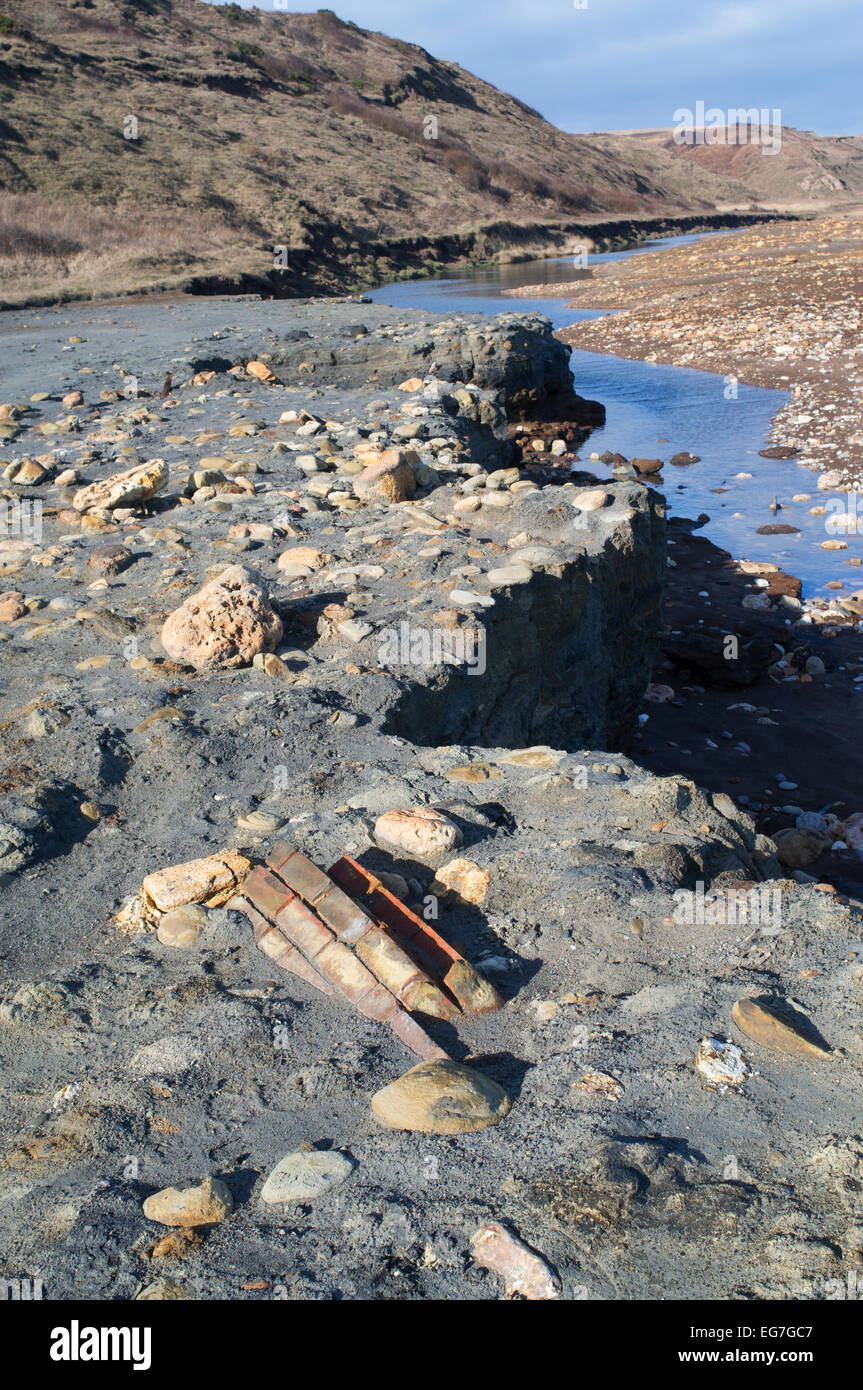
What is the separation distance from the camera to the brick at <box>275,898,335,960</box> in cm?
234

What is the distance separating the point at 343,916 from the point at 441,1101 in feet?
1.97

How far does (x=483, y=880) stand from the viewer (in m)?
2.66

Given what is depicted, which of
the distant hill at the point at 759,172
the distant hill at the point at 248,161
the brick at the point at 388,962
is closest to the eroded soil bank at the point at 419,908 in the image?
the brick at the point at 388,962

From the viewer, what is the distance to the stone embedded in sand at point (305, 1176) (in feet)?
5.65

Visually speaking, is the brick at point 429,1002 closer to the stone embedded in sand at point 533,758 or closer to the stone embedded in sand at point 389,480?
the stone embedded in sand at point 533,758

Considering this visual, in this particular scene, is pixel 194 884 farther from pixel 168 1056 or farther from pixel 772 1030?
pixel 772 1030

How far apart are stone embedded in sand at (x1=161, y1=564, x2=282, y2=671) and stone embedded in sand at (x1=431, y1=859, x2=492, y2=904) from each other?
1638 millimetres

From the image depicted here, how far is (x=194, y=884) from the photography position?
2588 mm

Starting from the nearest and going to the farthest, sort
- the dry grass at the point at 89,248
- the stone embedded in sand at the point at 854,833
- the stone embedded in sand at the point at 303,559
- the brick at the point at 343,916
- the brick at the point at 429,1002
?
1. the brick at the point at 429,1002
2. the brick at the point at 343,916
3. the stone embedded in sand at the point at 303,559
4. the stone embedded in sand at the point at 854,833
5. the dry grass at the point at 89,248

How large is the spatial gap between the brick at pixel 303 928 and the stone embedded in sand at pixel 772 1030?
0.98m

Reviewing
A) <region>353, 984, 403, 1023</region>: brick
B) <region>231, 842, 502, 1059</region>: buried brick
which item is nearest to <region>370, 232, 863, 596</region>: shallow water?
<region>231, 842, 502, 1059</region>: buried brick

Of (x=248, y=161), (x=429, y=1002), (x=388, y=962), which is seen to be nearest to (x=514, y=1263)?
(x=429, y=1002)

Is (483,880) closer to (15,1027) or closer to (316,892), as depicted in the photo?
(316,892)
